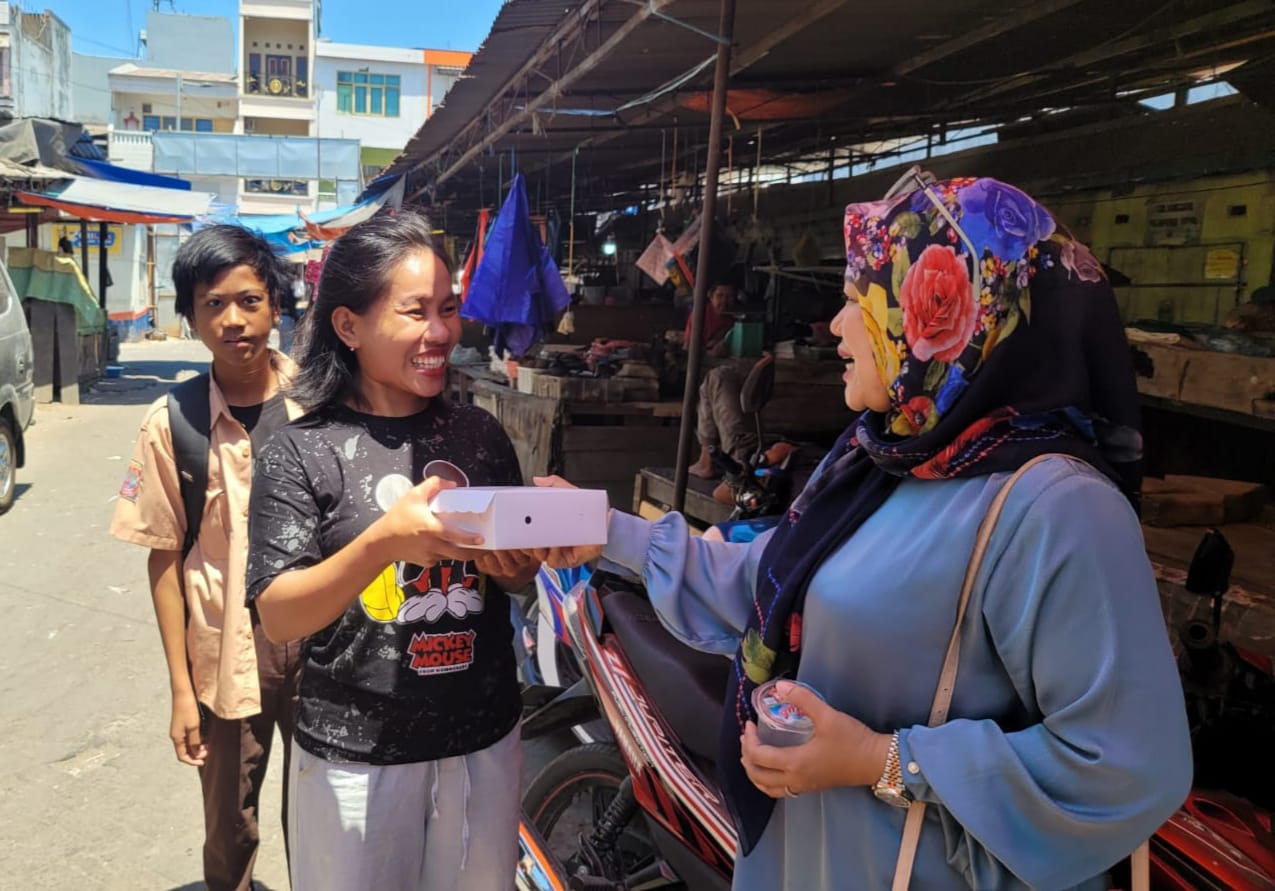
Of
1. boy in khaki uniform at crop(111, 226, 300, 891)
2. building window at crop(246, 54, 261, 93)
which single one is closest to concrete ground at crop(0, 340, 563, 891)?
boy in khaki uniform at crop(111, 226, 300, 891)

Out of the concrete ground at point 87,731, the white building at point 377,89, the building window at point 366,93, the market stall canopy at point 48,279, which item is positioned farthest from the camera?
the building window at point 366,93

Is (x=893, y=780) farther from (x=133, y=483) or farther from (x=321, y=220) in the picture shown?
(x=321, y=220)

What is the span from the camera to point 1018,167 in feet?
23.0

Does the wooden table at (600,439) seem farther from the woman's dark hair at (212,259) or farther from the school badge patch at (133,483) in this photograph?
the school badge patch at (133,483)

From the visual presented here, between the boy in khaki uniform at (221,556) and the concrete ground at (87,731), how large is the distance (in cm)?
82

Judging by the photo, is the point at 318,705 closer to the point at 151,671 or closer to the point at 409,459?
the point at 409,459

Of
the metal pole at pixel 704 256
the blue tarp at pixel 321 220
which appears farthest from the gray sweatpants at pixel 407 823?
the blue tarp at pixel 321 220

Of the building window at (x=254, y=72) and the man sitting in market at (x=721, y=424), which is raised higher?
the building window at (x=254, y=72)

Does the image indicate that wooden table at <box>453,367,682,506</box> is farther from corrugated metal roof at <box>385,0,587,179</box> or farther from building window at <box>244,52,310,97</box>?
building window at <box>244,52,310,97</box>

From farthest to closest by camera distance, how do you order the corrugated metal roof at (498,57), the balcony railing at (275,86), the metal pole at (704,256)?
the balcony railing at (275,86) < the corrugated metal roof at (498,57) < the metal pole at (704,256)

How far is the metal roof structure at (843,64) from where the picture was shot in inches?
153

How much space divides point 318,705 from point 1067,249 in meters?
1.38

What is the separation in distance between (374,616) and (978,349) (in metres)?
1.07

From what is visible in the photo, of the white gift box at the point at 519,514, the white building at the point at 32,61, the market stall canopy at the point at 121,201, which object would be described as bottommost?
the white gift box at the point at 519,514
